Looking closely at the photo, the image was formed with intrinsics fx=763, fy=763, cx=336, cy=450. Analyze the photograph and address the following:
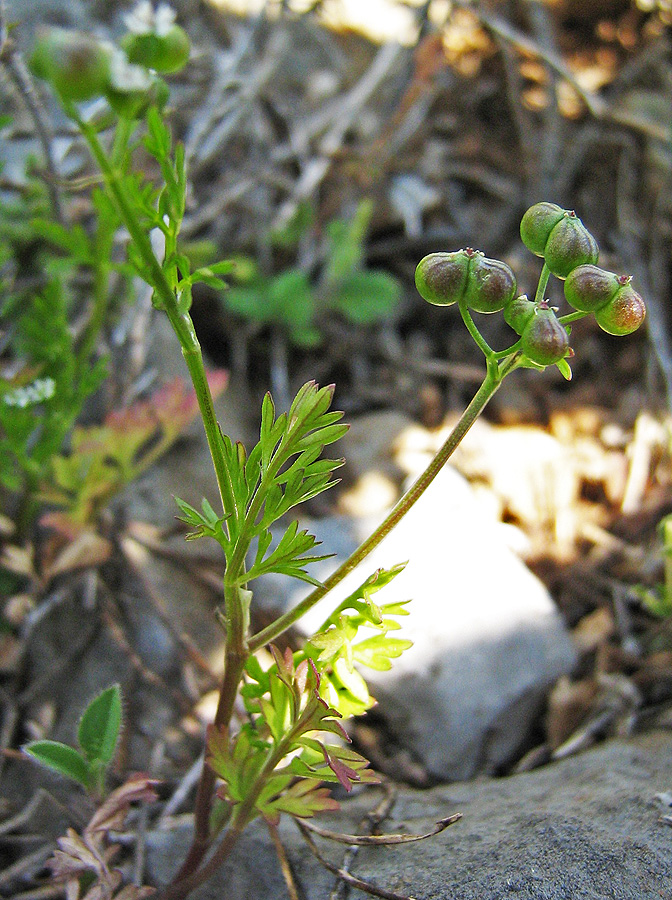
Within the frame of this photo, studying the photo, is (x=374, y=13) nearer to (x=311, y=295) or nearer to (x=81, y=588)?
(x=311, y=295)

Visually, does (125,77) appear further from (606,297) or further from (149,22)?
(606,297)

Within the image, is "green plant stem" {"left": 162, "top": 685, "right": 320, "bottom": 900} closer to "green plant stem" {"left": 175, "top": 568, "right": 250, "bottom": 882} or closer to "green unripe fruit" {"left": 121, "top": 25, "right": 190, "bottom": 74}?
"green plant stem" {"left": 175, "top": 568, "right": 250, "bottom": 882}

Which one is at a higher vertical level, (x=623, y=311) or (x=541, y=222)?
(x=541, y=222)

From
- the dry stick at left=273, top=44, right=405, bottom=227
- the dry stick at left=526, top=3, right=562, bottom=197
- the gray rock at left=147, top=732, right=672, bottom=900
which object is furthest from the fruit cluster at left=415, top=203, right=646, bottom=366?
the dry stick at left=526, top=3, right=562, bottom=197

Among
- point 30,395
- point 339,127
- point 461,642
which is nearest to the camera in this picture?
point 30,395

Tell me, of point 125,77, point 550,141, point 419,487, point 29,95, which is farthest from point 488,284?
point 550,141

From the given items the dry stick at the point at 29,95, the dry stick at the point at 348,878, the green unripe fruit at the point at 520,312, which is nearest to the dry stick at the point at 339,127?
the dry stick at the point at 29,95

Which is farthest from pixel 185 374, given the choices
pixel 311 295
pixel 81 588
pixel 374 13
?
pixel 374 13
